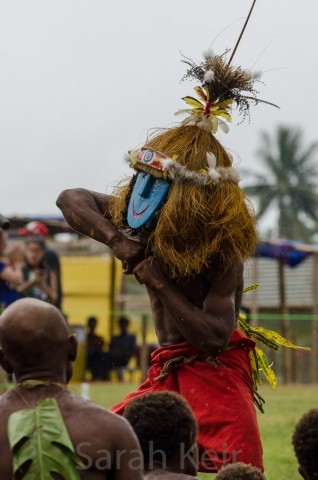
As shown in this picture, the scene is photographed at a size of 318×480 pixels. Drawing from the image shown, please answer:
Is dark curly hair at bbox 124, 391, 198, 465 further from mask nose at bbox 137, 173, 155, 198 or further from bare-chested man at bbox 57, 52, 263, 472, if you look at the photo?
mask nose at bbox 137, 173, 155, 198

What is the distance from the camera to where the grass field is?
26.1ft

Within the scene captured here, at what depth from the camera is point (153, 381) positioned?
528cm

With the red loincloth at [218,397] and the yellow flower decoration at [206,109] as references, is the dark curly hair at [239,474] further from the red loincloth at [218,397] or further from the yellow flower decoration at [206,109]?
the yellow flower decoration at [206,109]

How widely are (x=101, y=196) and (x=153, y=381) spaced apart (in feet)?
2.79

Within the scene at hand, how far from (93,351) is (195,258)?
1387cm

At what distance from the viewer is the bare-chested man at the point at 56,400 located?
357 centimetres

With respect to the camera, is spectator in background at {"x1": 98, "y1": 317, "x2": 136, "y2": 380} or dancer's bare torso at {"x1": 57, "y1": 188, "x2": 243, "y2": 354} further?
A: spectator in background at {"x1": 98, "y1": 317, "x2": 136, "y2": 380}

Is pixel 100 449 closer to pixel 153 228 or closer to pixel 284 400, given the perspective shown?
pixel 153 228

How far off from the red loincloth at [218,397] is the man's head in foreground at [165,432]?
0.86 meters

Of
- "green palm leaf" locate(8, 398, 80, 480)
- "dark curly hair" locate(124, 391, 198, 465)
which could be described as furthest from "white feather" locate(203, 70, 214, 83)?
"green palm leaf" locate(8, 398, 80, 480)

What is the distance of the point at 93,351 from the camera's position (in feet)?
61.6

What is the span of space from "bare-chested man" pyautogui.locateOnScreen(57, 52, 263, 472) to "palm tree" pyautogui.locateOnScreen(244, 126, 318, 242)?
180 feet

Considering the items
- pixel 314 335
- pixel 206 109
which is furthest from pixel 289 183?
pixel 206 109

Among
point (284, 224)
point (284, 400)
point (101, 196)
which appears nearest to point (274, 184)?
point (284, 224)
